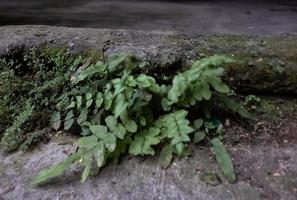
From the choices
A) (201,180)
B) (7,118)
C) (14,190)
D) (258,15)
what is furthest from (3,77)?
Result: (258,15)

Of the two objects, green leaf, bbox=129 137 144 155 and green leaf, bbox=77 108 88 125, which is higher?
green leaf, bbox=77 108 88 125

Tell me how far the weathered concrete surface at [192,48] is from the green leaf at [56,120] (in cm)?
43

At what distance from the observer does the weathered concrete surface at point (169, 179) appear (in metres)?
1.77

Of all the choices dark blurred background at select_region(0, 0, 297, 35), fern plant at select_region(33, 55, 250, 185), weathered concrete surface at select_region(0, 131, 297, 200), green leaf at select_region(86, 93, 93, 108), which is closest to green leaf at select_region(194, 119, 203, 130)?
fern plant at select_region(33, 55, 250, 185)

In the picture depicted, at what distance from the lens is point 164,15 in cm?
444

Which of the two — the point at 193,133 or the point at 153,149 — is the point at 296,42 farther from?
the point at 153,149

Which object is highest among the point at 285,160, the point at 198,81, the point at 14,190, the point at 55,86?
the point at 198,81

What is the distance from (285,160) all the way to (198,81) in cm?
54

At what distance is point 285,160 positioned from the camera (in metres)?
1.93

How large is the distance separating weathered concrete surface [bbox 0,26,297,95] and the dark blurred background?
1124mm

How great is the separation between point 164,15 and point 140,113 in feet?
8.54

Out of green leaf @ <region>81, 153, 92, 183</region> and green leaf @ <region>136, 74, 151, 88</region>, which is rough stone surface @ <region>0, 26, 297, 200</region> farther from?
green leaf @ <region>136, 74, 151, 88</region>

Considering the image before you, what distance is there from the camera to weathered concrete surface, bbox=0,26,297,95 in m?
2.25

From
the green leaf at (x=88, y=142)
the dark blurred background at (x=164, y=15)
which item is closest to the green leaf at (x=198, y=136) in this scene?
the green leaf at (x=88, y=142)
